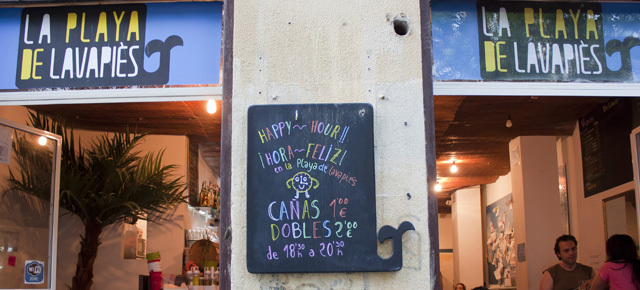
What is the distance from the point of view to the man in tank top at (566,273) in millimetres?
5152

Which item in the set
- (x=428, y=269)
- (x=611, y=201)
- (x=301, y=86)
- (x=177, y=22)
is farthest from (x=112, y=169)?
(x=611, y=201)

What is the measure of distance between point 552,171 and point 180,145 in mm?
4376

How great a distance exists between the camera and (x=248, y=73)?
3148 millimetres

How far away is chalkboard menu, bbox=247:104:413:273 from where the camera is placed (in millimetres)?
2914

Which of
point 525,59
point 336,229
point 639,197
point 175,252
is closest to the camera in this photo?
point 336,229

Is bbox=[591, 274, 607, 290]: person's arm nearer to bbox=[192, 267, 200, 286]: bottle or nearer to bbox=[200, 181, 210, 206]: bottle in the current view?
bbox=[192, 267, 200, 286]: bottle

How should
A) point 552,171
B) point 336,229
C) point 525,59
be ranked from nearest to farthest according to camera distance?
1. point 336,229
2. point 525,59
3. point 552,171

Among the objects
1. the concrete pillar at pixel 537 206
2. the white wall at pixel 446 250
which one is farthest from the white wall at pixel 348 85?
the white wall at pixel 446 250

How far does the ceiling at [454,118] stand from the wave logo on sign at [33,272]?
6.79ft

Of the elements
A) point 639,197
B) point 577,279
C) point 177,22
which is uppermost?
point 177,22

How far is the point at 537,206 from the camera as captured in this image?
323 inches

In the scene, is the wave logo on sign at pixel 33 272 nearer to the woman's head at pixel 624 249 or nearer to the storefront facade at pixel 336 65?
the storefront facade at pixel 336 65

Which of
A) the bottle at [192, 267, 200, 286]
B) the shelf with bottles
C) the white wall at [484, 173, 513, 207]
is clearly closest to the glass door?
the bottle at [192, 267, 200, 286]

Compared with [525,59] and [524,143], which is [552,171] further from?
[525,59]
